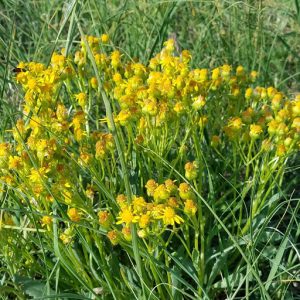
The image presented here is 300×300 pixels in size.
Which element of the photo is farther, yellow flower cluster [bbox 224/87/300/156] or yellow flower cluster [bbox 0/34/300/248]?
yellow flower cluster [bbox 224/87/300/156]

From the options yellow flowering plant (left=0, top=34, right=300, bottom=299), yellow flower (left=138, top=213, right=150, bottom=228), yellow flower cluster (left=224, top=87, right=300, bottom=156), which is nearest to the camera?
yellow flower (left=138, top=213, right=150, bottom=228)

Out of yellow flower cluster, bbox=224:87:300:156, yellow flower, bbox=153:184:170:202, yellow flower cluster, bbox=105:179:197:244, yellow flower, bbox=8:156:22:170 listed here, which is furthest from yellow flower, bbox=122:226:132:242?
yellow flower cluster, bbox=224:87:300:156

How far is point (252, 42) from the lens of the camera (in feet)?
10.4

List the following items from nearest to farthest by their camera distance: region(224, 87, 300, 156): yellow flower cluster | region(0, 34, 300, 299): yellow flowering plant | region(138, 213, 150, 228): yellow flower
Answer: region(138, 213, 150, 228): yellow flower → region(0, 34, 300, 299): yellow flowering plant → region(224, 87, 300, 156): yellow flower cluster

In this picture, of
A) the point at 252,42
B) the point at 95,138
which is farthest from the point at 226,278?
the point at 252,42

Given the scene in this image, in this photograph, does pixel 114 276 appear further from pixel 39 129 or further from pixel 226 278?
pixel 39 129

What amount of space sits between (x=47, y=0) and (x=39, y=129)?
1.86 metres

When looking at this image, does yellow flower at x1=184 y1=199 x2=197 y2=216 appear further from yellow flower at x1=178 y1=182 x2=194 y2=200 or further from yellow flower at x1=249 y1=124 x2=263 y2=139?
yellow flower at x1=249 y1=124 x2=263 y2=139

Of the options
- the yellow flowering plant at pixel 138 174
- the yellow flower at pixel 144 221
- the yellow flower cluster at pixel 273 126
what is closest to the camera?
the yellow flower at pixel 144 221

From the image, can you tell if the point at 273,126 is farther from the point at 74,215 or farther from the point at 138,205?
the point at 74,215

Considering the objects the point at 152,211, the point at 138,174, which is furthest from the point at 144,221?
the point at 138,174

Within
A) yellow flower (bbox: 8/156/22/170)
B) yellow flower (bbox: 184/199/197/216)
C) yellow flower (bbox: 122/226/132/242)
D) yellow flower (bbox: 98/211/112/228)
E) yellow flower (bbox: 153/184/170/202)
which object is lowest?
yellow flower (bbox: 122/226/132/242)

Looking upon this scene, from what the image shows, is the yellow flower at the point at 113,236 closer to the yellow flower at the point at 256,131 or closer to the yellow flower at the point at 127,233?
the yellow flower at the point at 127,233

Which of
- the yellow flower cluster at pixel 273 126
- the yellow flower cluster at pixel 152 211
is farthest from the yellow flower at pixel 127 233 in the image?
the yellow flower cluster at pixel 273 126
